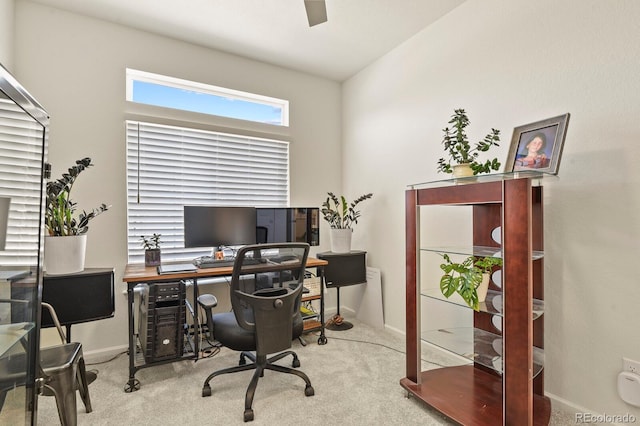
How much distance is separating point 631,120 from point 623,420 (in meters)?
1.61

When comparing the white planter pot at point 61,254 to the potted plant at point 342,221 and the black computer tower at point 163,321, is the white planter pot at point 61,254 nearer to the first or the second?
the black computer tower at point 163,321

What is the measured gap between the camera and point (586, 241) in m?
1.82

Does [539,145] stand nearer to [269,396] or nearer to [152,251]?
→ [269,396]

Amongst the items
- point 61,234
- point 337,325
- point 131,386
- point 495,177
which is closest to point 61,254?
point 61,234

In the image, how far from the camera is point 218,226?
283 cm

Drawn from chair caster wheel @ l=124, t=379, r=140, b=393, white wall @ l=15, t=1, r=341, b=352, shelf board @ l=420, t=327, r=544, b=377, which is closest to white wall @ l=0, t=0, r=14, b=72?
white wall @ l=15, t=1, r=341, b=352

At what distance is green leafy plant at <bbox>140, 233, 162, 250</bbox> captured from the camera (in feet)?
8.90

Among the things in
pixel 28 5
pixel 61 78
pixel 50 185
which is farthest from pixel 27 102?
pixel 28 5

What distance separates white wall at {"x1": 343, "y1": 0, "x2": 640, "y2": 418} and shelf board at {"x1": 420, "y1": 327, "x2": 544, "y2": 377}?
30 centimetres

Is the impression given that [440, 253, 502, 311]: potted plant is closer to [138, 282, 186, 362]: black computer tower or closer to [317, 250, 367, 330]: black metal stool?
[317, 250, 367, 330]: black metal stool

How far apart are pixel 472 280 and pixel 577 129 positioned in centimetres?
111

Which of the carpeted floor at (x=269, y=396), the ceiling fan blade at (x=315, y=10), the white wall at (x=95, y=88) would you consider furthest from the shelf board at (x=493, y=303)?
the white wall at (x=95, y=88)

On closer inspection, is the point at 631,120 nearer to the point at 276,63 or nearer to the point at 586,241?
the point at 586,241

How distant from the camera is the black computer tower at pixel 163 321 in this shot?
225cm
